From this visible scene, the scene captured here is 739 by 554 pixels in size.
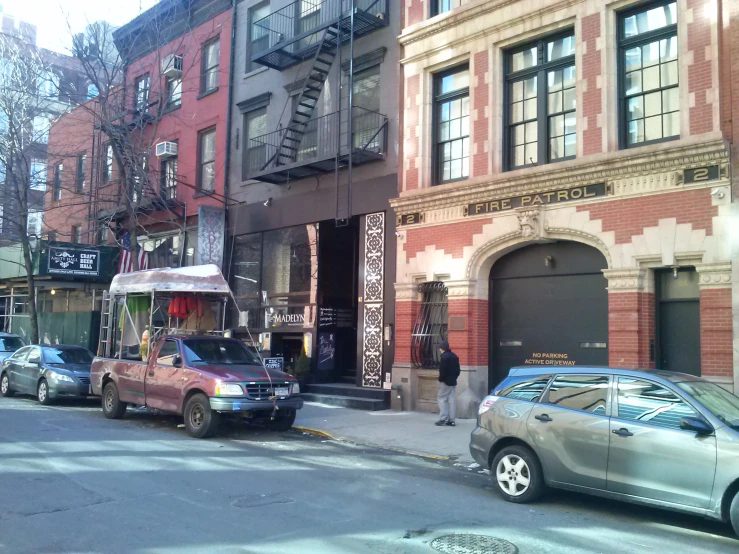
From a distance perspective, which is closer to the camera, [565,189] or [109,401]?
[565,189]

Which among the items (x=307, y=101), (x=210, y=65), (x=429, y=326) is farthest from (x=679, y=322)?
(x=210, y=65)

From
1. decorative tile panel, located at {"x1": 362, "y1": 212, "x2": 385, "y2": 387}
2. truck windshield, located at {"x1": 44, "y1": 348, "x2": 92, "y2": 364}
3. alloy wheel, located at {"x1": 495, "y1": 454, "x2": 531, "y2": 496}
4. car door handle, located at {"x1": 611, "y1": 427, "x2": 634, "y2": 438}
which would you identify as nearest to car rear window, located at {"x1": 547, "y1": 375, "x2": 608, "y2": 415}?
car door handle, located at {"x1": 611, "y1": 427, "x2": 634, "y2": 438}

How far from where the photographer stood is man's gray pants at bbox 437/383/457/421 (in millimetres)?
13766

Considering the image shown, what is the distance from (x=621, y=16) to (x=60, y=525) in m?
12.9

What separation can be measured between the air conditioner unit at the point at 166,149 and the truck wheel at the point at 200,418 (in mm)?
14307

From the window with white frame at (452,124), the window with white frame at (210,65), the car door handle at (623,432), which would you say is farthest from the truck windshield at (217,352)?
the window with white frame at (210,65)

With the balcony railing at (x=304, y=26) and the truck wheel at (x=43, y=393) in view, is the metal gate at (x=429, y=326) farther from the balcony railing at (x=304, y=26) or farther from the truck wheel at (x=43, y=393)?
the truck wheel at (x=43, y=393)

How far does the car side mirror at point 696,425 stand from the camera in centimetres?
652

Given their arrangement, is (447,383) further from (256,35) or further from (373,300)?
(256,35)

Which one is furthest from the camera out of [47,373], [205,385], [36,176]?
[36,176]

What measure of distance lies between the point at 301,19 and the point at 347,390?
10.9 m

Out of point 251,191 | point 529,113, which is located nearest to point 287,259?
point 251,191

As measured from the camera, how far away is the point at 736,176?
448 inches

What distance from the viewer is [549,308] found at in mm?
14250
